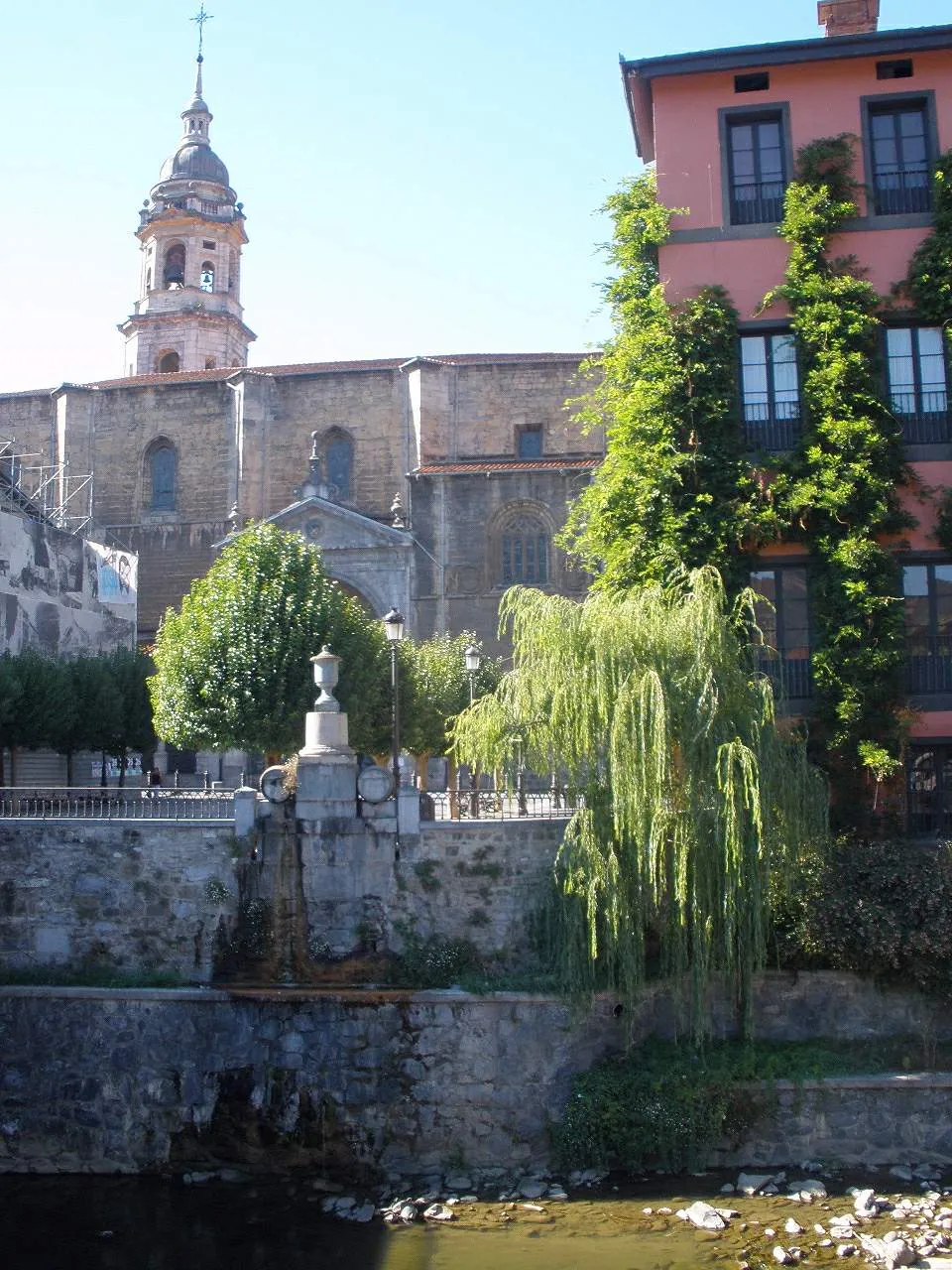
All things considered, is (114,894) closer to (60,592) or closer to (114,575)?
(60,592)

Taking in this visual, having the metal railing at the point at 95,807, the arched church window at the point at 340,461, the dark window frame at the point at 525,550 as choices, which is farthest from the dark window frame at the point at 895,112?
the arched church window at the point at 340,461

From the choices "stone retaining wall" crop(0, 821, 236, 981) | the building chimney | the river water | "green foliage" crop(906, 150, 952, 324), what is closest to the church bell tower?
the building chimney

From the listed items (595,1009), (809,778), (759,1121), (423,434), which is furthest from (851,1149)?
(423,434)

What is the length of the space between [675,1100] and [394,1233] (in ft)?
11.3

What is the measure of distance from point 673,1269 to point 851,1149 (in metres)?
3.30

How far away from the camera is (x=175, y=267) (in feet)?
161

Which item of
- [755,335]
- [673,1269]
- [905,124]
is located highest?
[905,124]

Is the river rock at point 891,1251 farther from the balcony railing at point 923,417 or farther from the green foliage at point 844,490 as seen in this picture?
the balcony railing at point 923,417

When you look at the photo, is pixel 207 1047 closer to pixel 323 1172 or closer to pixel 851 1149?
pixel 323 1172

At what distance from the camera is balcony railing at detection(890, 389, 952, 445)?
17875 millimetres

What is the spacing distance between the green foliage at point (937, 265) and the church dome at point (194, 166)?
36.6 m

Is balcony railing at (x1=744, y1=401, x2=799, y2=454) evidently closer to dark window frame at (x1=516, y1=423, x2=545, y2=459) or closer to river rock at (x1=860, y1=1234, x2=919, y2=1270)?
river rock at (x1=860, y1=1234, x2=919, y2=1270)

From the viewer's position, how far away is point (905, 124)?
61.1 ft

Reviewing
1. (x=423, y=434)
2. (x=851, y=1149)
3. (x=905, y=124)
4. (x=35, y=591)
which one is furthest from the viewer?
(x=423, y=434)
